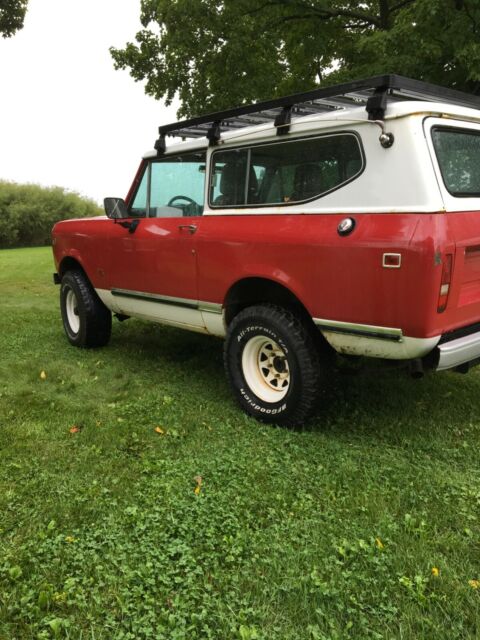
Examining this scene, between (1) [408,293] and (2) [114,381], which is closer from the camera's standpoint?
(1) [408,293]

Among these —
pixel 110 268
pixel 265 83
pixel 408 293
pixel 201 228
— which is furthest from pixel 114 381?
pixel 265 83

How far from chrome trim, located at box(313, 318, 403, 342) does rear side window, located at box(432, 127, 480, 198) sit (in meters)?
0.87

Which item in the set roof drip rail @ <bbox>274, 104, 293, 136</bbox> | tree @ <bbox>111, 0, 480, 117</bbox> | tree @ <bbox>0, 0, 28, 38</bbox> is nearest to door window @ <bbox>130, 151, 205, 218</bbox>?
roof drip rail @ <bbox>274, 104, 293, 136</bbox>

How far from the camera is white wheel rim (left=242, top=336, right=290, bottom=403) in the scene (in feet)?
12.4

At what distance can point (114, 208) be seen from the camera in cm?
480

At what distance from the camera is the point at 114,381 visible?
4789 millimetres

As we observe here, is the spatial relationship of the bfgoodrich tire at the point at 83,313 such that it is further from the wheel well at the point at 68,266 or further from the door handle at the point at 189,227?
the door handle at the point at 189,227

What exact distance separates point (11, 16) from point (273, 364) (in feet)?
44.0

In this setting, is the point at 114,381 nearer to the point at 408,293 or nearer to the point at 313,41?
the point at 408,293

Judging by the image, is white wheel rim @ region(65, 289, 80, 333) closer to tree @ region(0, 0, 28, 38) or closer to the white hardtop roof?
the white hardtop roof

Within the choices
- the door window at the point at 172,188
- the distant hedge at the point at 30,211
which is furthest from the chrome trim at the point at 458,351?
the distant hedge at the point at 30,211

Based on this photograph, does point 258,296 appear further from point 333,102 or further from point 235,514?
point 235,514

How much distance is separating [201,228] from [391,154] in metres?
1.59

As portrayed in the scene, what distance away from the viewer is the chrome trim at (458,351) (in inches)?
118
